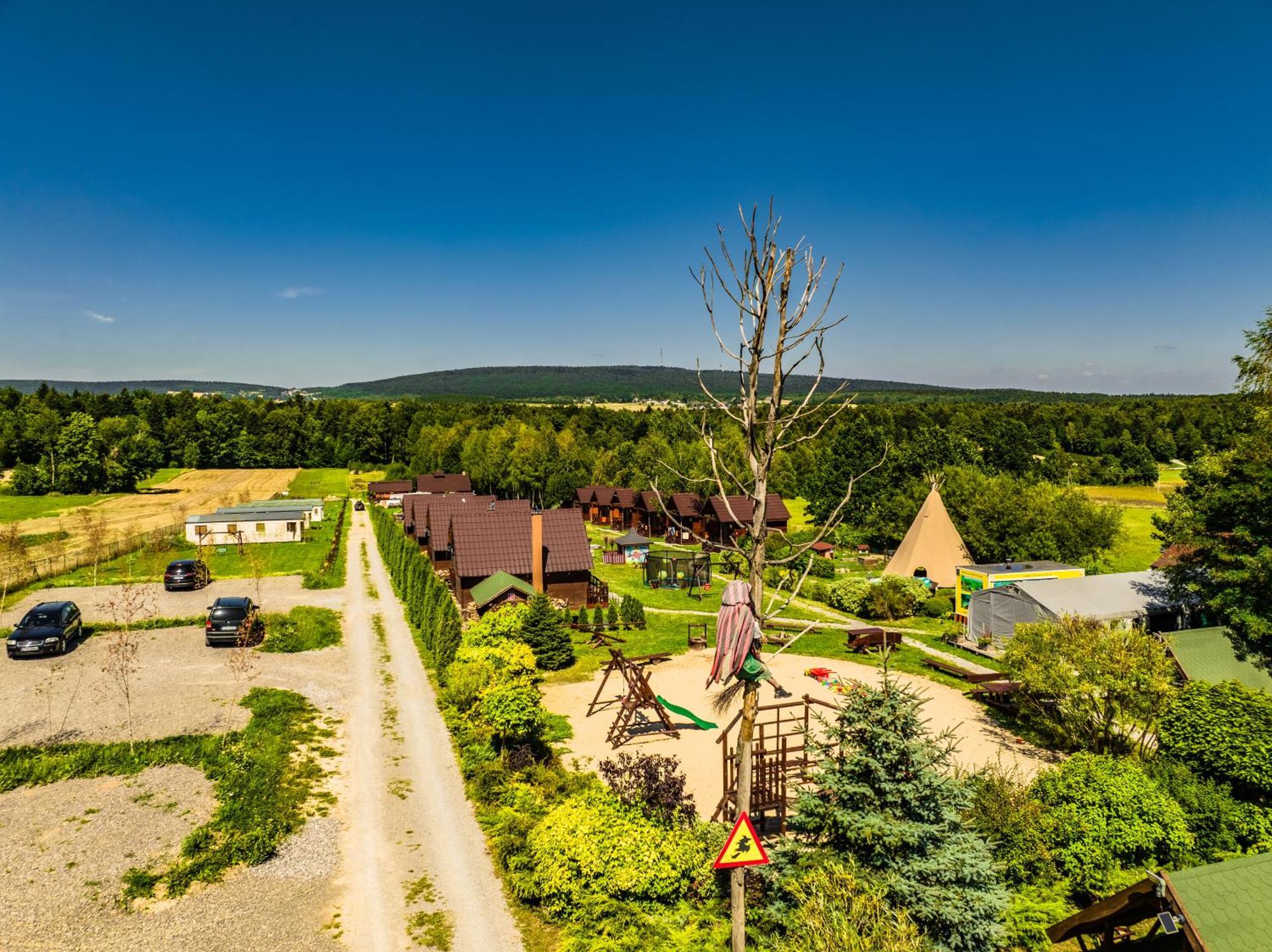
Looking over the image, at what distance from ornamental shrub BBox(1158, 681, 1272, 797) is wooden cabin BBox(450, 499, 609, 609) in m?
22.6

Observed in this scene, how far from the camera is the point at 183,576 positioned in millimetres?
33375

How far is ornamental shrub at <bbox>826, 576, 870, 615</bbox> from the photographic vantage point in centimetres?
3234

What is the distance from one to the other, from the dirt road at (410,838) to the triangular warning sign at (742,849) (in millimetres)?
4877

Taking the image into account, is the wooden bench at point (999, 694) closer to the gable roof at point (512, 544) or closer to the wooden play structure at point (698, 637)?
the wooden play structure at point (698, 637)

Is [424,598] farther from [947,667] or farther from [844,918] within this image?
[844,918]

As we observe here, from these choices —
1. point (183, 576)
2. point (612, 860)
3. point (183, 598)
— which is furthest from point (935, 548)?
point (183, 576)

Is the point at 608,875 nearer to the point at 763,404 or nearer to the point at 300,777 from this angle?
the point at 763,404

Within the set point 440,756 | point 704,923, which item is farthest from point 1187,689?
point 440,756

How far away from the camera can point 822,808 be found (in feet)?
30.5

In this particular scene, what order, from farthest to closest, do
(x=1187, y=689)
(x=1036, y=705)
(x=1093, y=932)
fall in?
1. (x=1036, y=705)
2. (x=1187, y=689)
3. (x=1093, y=932)

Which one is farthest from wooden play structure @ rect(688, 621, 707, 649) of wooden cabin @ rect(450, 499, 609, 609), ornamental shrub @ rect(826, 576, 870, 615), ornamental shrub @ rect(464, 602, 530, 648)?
ornamental shrub @ rect(826, 576, 870, 615)

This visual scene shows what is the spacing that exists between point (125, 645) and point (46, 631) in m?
7.87

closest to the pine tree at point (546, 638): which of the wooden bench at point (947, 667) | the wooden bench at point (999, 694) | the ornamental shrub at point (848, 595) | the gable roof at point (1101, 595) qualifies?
the wooden bench at point (947, 667)

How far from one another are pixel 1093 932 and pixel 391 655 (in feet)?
72.2
